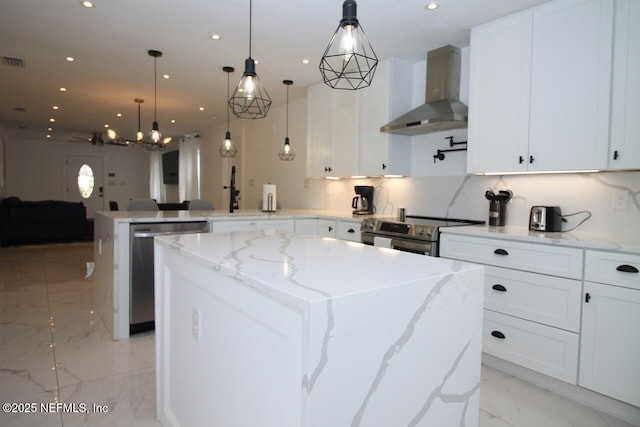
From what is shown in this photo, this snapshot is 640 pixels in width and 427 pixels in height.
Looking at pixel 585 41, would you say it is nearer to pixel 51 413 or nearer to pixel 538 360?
pixel 538 360

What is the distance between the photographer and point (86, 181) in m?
11.2

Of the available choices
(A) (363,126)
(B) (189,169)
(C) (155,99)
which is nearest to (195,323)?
(A) (363,126)

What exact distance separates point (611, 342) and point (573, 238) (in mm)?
593

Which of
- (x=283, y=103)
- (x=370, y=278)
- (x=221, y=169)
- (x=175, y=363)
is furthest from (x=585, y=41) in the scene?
(x=221, y=169)

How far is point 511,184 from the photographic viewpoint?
3.03m

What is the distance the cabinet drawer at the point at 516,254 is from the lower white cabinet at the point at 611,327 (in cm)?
9

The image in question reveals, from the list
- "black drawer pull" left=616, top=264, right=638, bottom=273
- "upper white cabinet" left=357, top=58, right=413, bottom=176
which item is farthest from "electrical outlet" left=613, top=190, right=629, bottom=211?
"upper white cabinet" left=357, top=58, right=413, bottom=176

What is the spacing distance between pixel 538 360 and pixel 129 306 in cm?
297

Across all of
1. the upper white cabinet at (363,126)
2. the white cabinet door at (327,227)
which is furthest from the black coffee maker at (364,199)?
the white cabinet door at (327,227)

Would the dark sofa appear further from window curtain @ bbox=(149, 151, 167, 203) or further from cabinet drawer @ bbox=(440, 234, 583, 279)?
cabinet drawer @ bbox=(440, 234, 583, 279)

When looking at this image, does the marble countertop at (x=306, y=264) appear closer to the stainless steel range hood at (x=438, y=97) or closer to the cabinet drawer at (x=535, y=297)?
the cabinet drawer at (x=535, y=297)

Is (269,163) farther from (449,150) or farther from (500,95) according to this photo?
(500,95)

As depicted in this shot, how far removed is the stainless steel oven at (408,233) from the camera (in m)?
2.89

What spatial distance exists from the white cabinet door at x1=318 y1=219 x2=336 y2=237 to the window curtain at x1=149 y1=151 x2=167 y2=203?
8.91 metres
